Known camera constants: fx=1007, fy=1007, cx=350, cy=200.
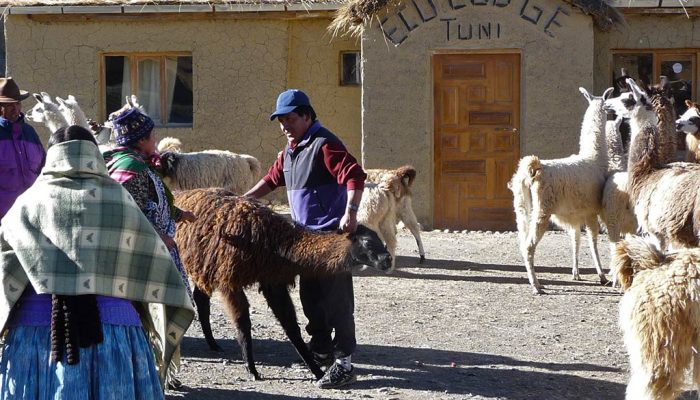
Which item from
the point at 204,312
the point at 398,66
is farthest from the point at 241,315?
the point at 398,66

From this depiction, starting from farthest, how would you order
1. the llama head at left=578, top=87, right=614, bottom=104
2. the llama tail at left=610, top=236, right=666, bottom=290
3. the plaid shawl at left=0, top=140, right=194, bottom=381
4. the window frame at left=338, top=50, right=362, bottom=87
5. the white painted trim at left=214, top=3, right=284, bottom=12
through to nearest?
the window frame at left=338, top=50, right=362, bottom=87 → the white painted trim at left=214, top=3, right=284, bottom=12 → the llama head at left=578, top=87, right=614, bottom=104 → the llama tail at left=610, top=236, right=666, bottom=290 → the plaid shawl at left=0, top=140, right=194, bottom=381

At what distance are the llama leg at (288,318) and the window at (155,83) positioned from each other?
881 centimetres

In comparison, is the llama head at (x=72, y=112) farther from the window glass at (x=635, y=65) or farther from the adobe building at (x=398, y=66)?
the window glass at (x=635, y=65)

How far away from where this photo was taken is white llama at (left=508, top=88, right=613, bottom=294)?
32.6 feet

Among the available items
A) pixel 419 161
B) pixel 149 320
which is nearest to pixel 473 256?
pixel 419 161

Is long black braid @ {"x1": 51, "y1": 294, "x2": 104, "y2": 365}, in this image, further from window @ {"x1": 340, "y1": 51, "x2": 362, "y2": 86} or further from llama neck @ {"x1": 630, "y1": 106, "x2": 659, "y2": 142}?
window @ {"x1": 340, "y1": 51, "x2": 362, "y2": 86}

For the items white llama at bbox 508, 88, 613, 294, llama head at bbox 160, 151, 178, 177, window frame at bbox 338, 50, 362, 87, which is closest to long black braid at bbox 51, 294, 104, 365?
white llama at bbox 508, 88, 613, 294

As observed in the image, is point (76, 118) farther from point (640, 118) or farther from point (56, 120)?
point (640, 118)

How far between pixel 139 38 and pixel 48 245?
11.0 metres

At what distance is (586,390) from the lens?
256 inches

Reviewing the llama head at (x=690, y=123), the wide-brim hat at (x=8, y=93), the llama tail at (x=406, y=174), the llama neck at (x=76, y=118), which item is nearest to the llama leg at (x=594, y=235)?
the llama tail at (x=406, y=174)

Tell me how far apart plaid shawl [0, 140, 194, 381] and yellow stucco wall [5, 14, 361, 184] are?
10.4 metres

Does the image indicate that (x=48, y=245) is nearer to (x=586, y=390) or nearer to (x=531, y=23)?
(x=586, y=390)

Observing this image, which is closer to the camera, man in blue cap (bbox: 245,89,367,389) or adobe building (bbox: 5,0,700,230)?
man in blue cap (bbox: 245,89,367,389)
